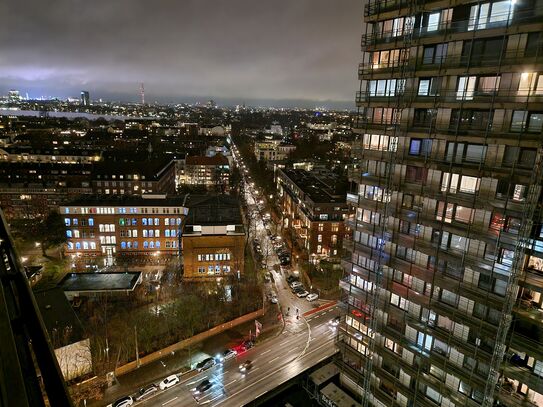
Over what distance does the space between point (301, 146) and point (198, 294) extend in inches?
5447

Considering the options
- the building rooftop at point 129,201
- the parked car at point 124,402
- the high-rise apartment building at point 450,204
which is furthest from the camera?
the building rooftop at point 129,201

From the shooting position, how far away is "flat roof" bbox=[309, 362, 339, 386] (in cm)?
3417

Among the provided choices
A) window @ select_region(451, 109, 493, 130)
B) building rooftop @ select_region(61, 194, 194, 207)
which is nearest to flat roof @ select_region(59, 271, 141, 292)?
building rooftop @ select_region(61, 194, 194, 207)

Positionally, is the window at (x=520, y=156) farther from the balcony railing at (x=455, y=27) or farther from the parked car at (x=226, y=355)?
the parked car at (x=226, y=355)

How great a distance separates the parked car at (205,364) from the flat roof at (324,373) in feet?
36.4

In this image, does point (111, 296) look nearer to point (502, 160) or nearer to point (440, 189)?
point (440, 189)

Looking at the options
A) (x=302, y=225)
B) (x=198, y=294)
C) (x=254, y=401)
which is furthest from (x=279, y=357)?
(x=302, y=225)

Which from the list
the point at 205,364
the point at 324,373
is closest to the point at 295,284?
the point at 324,373

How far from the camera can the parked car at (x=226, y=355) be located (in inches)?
1550

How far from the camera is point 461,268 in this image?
2328cm

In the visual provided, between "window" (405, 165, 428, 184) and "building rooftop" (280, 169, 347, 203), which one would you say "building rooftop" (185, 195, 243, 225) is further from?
"window" (405, 165, 428, 184)

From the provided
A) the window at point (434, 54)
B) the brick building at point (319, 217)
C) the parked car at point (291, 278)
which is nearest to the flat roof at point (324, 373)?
the parked car at point (291, 278)

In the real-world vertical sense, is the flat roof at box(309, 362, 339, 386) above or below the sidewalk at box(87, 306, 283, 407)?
above

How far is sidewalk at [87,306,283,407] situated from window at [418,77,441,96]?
3329 cm
